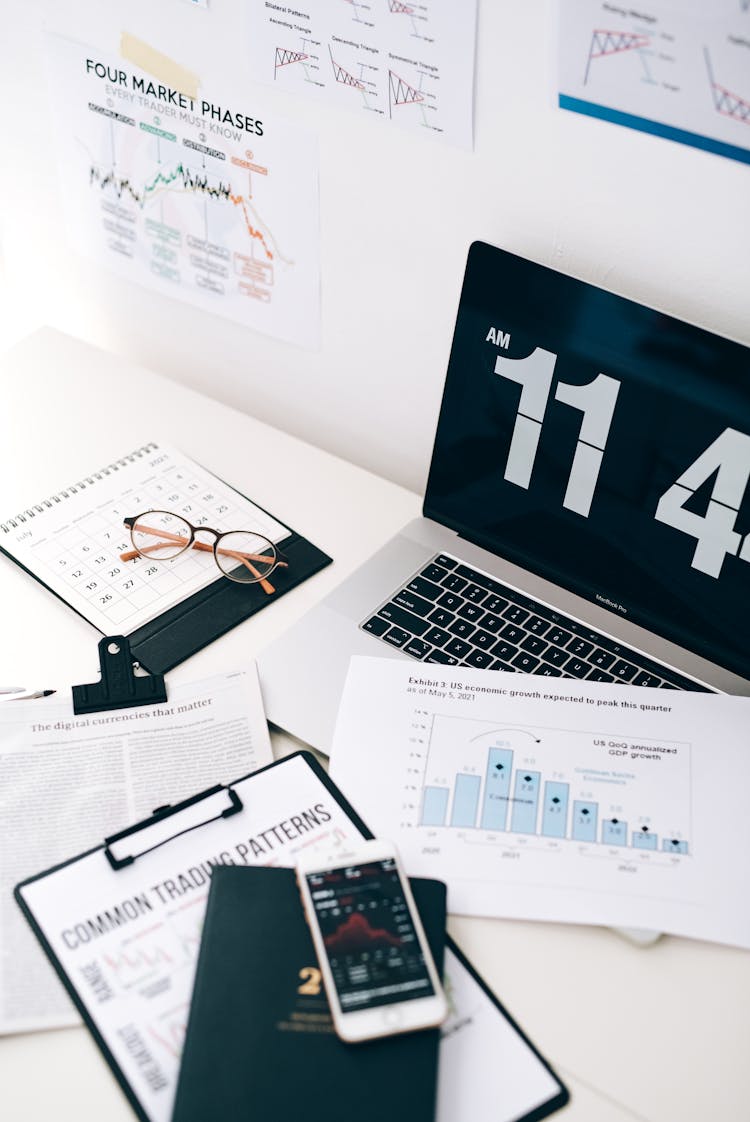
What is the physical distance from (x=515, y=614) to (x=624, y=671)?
11 cm

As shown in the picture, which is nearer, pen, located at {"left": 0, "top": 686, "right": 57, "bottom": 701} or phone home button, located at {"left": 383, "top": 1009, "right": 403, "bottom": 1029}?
phone home button, located at {"left": 383, "top": 1009, "right": 403, "bottom": 1029}

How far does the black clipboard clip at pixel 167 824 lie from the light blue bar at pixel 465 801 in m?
0.16

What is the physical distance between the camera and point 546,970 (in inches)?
28.6

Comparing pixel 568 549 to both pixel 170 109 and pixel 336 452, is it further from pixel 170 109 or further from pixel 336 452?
pixel 170 109

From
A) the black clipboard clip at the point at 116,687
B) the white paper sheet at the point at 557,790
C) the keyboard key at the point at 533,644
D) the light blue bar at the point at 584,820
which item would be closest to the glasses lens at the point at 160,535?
the black clipboard clip at the point at 116,687

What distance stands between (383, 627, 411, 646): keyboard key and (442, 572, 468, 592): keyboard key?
0.21 feet

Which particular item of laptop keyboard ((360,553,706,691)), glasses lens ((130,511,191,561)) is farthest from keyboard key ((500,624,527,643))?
glasses lens ((130,511,191,561))

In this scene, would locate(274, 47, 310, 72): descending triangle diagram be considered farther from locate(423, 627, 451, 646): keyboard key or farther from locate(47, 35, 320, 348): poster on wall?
locate(423, 627, 451, 646): keyboard key

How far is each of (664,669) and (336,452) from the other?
0.47 metres

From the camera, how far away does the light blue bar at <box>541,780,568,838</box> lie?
2.58ft

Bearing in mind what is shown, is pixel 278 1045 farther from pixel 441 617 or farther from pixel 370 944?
pixel 441 617

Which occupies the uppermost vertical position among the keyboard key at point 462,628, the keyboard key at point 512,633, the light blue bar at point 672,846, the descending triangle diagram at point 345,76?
the descending triangle diagram at point 345,76

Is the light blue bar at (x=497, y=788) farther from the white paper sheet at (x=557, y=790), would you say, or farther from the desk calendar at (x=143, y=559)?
the desk calendar at (x=143, y=559)

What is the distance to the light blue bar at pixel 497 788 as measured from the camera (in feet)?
2.60
